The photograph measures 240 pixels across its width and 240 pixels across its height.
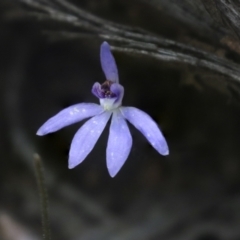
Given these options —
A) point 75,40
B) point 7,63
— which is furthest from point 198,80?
point 7,63

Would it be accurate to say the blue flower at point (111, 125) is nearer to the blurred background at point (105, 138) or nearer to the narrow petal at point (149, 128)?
the narrow petal at point (149, 128)

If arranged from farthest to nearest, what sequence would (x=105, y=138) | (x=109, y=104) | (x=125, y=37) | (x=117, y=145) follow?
(x=105, y=138) < (x=125, y=37) < (x=109, y=104) < (x=117, y=145)

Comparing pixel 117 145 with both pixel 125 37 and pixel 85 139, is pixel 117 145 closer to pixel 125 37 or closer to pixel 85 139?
pixel 85 139

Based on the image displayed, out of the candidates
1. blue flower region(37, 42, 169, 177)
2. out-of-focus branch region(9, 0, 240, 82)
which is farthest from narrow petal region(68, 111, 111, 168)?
out-of-focus branch region(9, 0, 240, 82)

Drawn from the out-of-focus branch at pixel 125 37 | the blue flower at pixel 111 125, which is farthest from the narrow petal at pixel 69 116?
the out-of-focus branch at pixel 125 37

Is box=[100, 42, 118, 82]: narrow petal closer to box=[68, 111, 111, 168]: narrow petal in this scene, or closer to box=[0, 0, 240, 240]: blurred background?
box=[68, 111, 111, 168]: narrow petal

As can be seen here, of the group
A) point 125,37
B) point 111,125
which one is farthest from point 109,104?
point 125,37
